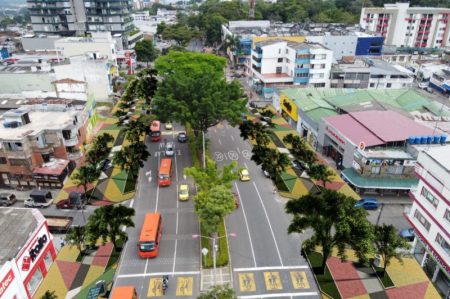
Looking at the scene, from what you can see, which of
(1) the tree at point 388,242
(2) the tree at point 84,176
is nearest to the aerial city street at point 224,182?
(1) the tree at point 388,242

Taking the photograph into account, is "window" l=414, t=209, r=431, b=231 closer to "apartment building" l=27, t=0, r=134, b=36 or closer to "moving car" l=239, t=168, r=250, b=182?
"moving car" l=239, t=168, r=250, b=182

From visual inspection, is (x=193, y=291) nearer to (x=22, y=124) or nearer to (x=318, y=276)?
(x=318, y=276)

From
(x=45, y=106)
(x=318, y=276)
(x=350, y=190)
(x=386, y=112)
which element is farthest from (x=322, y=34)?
(x=318, y=276)

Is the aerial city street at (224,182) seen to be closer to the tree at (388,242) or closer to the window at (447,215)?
the tree at (388,242)

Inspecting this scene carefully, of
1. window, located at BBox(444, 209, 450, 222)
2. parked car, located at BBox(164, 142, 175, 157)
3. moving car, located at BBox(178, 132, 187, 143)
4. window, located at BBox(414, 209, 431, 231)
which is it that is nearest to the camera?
window, located at BBox(444, 209, 450, 222)

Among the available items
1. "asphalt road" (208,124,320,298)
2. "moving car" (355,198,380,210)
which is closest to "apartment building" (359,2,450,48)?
"moving car" (355,198,380,210)

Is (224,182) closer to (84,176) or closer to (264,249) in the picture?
(264,249)
